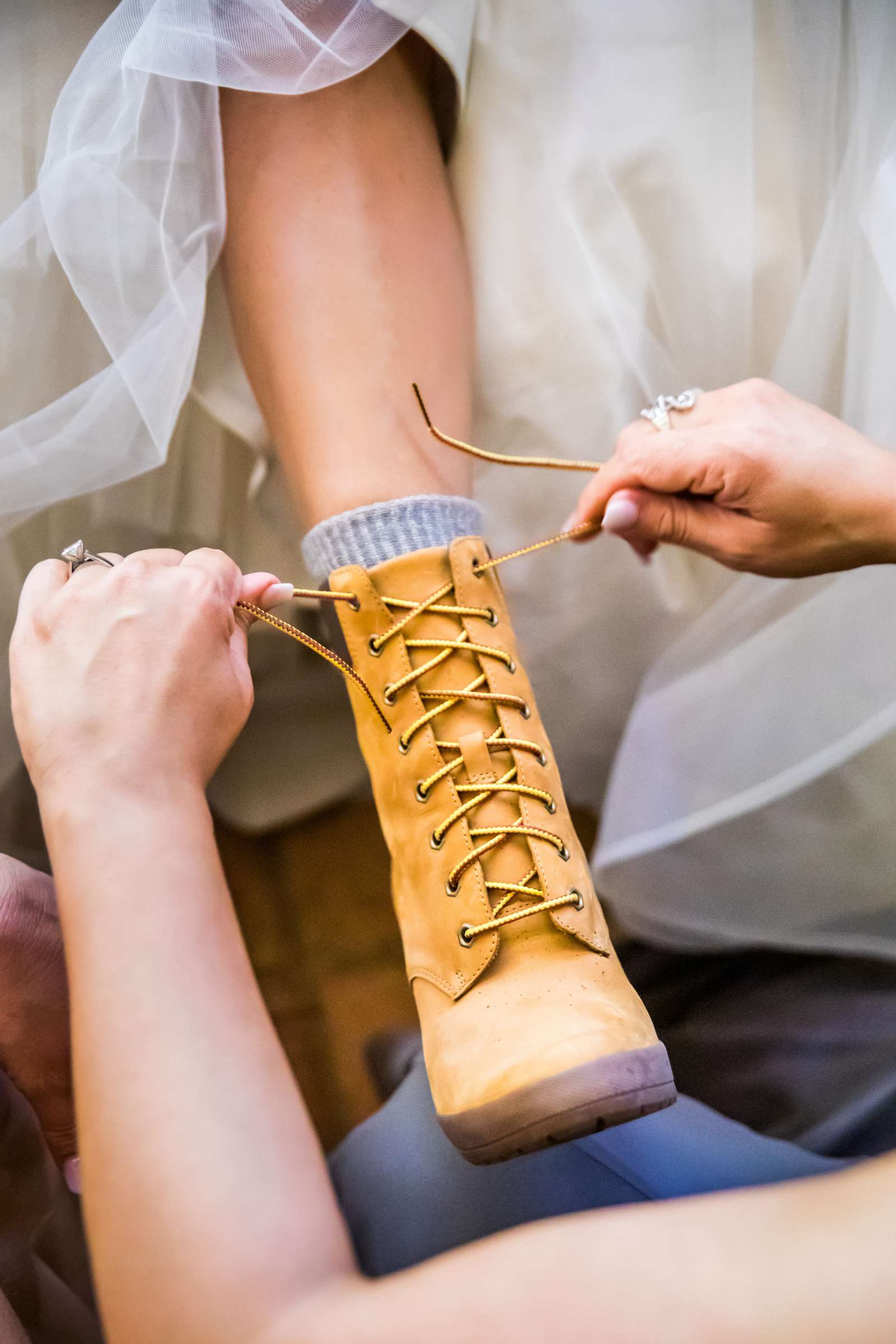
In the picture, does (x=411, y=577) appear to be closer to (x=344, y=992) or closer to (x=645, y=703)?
(x=645, y=703)

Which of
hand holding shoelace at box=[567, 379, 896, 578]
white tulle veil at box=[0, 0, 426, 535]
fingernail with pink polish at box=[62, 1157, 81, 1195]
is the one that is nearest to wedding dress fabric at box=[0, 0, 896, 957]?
white tulle veil at box=[0, 0, 426, 535]

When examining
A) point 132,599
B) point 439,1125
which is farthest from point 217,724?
point 439,1125

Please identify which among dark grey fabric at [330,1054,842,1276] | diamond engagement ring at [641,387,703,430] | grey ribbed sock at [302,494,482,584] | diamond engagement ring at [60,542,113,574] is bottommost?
dark grey fabric at [330,1054,842,1276]

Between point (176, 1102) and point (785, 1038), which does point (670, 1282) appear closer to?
point (176, 1102)

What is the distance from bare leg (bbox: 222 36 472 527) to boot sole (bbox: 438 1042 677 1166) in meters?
0.40

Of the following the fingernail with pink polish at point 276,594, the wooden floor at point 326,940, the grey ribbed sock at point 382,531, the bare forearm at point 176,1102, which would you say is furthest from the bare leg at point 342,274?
the wooden floor at point 326,940

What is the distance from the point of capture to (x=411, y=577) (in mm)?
642

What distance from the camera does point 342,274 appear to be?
2.13ft

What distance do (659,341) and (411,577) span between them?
0.94ft

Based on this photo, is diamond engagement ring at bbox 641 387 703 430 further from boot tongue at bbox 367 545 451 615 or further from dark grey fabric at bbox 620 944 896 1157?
dark grey fabric at bbox 620 944 896 1157

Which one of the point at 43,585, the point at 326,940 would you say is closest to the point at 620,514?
the point at 43,585

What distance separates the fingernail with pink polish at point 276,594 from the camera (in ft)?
1.82

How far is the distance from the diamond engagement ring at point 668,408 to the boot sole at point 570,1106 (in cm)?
40

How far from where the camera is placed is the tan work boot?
555 mm
